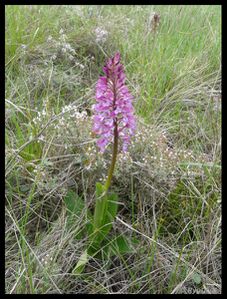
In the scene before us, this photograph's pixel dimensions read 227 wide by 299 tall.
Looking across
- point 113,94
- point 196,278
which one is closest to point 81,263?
point 196,278

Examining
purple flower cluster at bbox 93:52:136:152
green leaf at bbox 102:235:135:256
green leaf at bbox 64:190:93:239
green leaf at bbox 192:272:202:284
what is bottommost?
green leaf at bbox 192:272:202:284

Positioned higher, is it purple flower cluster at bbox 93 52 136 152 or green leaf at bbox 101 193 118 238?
purple flower cluster at bbox 93 52 136 152

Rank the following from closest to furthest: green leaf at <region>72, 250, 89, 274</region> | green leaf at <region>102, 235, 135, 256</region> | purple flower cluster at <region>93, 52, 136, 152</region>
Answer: purple flower cluster at <region>93, 52, 136, 152</region> → green leaf at <region>72, 250, 89, 274</region> → green leaf at <region>102, 235, 135, 256</region>

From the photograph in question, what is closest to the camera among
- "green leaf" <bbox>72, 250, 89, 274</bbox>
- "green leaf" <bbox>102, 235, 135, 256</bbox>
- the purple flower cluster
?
the purple flower cluster

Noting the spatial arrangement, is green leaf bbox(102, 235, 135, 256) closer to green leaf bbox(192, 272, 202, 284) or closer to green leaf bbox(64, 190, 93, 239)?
green leaf bbox(64, 190, 93, 239)

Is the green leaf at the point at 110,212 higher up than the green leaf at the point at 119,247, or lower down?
higher up

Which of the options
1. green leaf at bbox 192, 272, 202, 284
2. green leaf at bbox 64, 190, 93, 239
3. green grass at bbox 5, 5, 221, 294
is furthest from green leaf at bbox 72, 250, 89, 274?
green leaf at bbox 192, 272, 202, 284

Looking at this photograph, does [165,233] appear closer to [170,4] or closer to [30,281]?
[30,281]

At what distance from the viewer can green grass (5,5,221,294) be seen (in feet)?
5.13

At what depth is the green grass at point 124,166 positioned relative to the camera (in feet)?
5.13

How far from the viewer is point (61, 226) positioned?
168 centimetres

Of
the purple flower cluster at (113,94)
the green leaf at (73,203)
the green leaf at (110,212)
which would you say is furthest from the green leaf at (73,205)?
the purple flower cluster at (113,94)

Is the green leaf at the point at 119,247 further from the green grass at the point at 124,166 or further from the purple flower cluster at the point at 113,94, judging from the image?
the purple flower cluster at the point at 113,94
